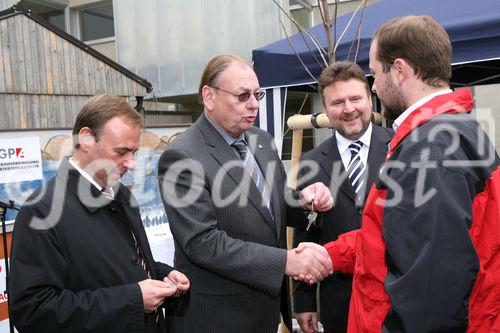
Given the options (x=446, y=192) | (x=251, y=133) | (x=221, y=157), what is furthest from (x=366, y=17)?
(x=446, y=192)

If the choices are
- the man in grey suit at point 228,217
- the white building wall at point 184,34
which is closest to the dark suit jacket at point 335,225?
the man in grey suit at point 228,217

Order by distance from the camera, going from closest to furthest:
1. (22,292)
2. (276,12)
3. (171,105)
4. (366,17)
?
(22,292) → (366,17) → (276,12) → (171,105)

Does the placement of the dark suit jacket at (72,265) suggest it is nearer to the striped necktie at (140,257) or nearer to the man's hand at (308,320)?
the striped necktie at (140,257)

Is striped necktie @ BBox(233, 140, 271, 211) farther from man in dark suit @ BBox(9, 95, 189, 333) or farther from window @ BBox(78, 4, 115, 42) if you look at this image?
window @ BBox(78, 4, 115, 42)

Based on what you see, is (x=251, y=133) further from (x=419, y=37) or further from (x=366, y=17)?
(x=366, y=17)

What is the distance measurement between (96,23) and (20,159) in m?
13.5

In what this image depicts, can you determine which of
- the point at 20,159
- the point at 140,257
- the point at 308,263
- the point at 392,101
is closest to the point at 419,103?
the point at 392,101

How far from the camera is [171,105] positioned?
13.6 m

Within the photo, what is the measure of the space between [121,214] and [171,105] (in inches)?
471

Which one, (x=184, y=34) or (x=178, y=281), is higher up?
(x=184, y=34)

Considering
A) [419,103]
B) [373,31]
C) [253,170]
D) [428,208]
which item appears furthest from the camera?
[373,31]

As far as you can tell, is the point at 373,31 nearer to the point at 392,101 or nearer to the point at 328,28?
the point at 328,28

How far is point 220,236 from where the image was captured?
6.65ft

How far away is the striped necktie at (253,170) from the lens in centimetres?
229
